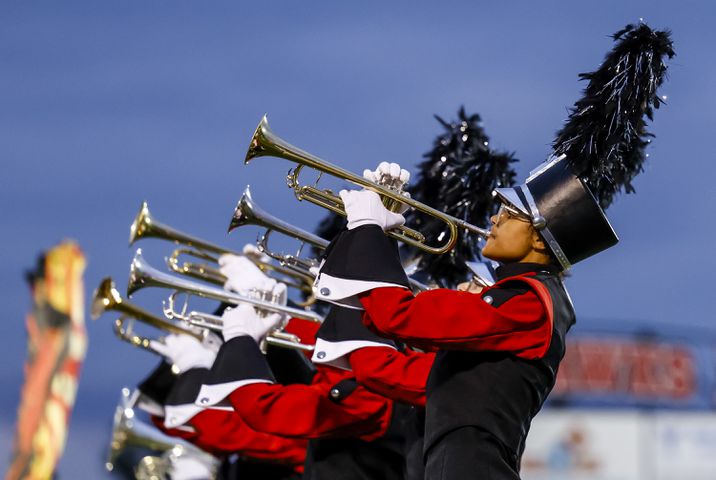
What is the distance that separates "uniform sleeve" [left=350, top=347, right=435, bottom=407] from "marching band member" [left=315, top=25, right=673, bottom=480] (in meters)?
0.46

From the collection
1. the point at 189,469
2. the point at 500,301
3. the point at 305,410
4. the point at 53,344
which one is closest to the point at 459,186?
the point at 305,410

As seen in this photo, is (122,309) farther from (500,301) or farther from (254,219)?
(500,301)

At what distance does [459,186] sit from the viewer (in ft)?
21.1

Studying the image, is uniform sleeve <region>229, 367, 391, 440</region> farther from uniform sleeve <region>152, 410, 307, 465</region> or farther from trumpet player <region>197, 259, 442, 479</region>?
uniform sleeve <region>152, 410, 307, 465</region>

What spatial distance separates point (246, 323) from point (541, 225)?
1.62 meters

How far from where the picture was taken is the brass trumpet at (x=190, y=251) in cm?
696

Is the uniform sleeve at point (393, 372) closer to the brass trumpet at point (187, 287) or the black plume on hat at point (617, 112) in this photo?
the black plume on hat at point (617, 112)

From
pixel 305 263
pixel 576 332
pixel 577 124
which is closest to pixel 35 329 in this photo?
pixel 576 332

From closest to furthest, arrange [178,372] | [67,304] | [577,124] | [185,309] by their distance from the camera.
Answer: [577,124], [185,309], [178,372], [67,304]

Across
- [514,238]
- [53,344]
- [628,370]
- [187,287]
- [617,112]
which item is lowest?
[514,238]

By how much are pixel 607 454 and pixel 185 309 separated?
34.6 ft

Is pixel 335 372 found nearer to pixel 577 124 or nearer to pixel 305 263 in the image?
pixel 305 263

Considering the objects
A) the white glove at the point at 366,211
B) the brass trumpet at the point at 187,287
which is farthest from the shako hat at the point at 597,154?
the brass trumpet at the point at 187,287

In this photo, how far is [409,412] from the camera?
5656mm
